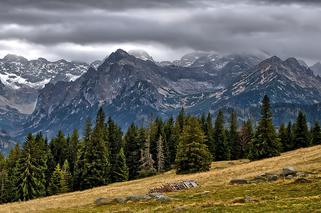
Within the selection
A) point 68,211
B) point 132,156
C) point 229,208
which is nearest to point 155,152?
point 132,156

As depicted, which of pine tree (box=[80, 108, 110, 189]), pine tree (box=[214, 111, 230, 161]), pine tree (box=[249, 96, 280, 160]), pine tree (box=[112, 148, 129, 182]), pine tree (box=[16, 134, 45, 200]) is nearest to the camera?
pine tree (box=[249, 96, 280, 160])

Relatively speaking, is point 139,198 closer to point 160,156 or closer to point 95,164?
point 95,164

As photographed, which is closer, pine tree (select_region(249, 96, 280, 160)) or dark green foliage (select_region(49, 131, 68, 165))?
pine tree (select_region(249, 96, 280, 160))

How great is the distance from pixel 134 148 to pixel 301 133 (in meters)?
45.5

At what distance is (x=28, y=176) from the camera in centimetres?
11319

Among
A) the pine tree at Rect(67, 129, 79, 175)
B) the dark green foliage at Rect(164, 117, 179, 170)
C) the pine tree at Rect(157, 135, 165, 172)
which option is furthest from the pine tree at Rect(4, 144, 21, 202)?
the dark green foliage at Rect(164, 117, 179, 170)

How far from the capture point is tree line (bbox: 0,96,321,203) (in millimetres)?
109938

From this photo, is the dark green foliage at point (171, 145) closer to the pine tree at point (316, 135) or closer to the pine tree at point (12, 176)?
the pine tree at point (316, 135)

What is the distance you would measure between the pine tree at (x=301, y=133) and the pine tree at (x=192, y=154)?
1612 inches

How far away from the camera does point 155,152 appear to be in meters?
147

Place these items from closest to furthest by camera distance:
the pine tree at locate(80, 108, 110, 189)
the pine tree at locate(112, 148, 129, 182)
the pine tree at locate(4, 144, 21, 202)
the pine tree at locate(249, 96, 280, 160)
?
the pine tree at locate(249, 96, 280, 160), the pine tree at locate(4, 144, 21, 202), the pine tree at locate(80, 108, 110, 189), the pine tree at locate(112, 148, 129, 182)

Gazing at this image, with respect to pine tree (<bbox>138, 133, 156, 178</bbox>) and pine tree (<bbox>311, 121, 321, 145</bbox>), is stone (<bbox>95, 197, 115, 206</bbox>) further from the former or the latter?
pine tree (<bbox>311, 121, 321, 145</bbox>)

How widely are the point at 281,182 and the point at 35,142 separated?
79797mm

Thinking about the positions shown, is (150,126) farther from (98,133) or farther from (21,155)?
(21,155)
